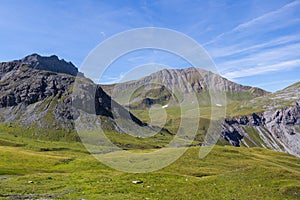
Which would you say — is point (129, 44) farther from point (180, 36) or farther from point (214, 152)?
point (214, 152)

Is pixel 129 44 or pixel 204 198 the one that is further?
pixel 204 198

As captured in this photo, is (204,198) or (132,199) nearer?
(132,199)

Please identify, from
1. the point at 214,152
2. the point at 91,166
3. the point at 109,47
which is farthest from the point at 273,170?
the point at 214,152

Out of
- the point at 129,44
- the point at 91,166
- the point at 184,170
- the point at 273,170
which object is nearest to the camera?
the point at 129,44

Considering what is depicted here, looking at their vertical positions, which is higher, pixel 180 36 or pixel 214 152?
pixel 180 36

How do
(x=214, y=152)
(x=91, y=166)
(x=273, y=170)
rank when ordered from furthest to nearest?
(x=214, y=152) < (x=91, y=166) < (x=273, y=170)

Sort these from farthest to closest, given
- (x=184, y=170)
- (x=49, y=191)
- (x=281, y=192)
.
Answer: (x=184, y=170), (x=281, y=192), (x=49, y=191)

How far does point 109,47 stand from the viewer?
28.9 metres

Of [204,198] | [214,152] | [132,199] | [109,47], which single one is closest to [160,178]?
[204,198]

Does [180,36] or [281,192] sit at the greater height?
[180,36]

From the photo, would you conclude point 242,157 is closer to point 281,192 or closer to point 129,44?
point 281,192

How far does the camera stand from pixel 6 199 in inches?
1099

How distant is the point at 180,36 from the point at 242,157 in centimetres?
9444

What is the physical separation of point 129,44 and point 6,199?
20307 millimetres
